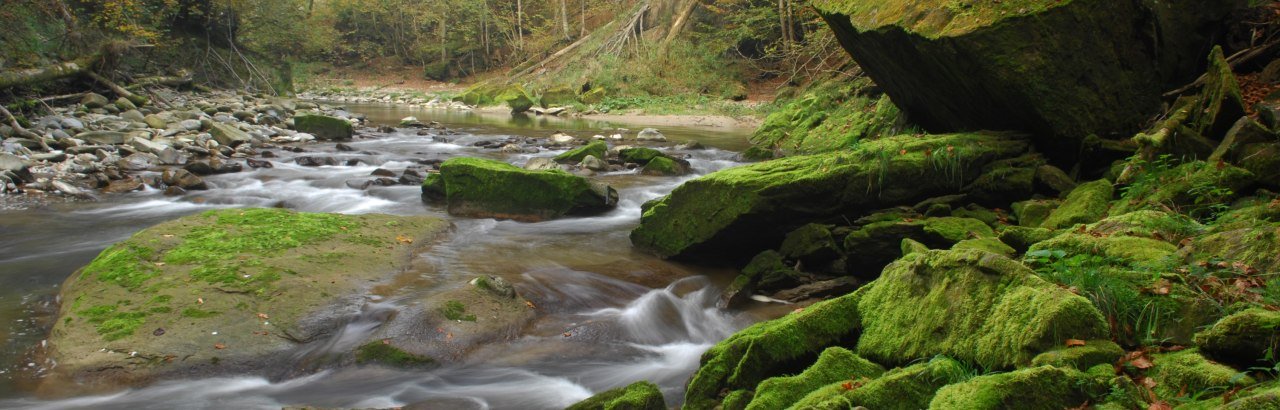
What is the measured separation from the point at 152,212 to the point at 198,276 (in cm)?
537

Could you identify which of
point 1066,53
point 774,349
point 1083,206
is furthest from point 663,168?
point 774,349

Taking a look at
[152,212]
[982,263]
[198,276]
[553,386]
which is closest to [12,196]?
[152,212]

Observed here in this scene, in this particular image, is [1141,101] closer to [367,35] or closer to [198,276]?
[198,276]

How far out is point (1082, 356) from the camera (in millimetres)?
2969

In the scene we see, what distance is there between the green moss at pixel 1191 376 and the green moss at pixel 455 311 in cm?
447

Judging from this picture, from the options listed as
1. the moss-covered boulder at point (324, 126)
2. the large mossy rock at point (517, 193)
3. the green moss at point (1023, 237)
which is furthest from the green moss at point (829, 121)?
the moss-covered boulder at point (324, 126)

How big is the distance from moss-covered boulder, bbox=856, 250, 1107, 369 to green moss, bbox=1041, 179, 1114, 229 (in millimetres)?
2562

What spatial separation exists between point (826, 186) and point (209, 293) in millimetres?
5360

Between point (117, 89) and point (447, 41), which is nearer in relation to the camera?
point (117, 89)

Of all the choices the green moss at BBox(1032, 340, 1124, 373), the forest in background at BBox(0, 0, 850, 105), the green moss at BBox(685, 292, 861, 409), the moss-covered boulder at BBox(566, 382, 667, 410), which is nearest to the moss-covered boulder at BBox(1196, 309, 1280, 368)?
the green moss at BBox(1032, 340, 1124, 373)

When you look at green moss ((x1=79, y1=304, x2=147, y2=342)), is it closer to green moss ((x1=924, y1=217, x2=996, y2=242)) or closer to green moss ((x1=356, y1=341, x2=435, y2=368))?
green moss ((x1=356, y1=341, x2=435, y2=368))

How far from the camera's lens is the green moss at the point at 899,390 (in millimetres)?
3098

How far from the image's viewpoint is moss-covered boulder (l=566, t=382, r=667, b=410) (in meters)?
3.90

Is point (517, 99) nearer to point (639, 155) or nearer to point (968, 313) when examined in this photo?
point (639, 155)
